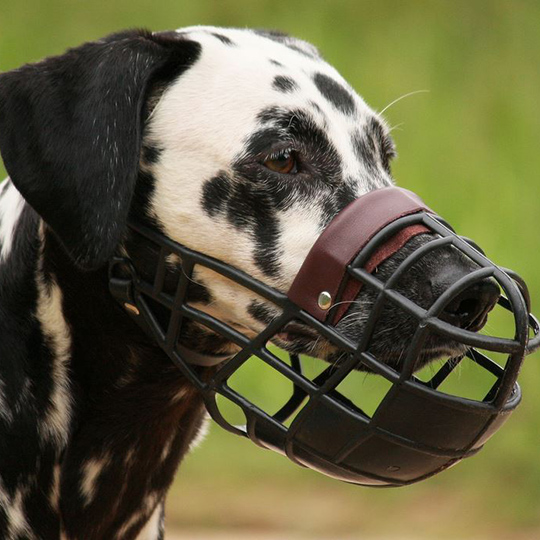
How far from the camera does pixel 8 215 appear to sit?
8.52 feet

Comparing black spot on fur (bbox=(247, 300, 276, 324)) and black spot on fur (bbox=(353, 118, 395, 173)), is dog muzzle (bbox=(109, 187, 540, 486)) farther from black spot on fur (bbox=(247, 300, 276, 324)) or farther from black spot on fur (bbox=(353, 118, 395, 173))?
black spot on fur (bbox=(353, 118, 395, 173))

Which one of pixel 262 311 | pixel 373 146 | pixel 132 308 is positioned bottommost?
pixel 132 308

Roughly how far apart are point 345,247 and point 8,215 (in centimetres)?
88

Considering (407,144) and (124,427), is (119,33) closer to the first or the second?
(124,427)

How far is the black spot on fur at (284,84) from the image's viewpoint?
7.91 ft

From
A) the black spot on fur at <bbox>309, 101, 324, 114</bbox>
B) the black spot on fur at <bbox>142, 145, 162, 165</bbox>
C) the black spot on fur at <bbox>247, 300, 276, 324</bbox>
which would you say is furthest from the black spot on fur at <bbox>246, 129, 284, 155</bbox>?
the black spot on fur at <bbox>247, 300, 276, 324</bbox>

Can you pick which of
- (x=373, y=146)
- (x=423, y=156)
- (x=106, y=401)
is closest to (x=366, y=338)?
(x=373, y=146)

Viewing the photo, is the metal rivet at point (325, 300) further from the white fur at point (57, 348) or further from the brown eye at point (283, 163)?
the white fur at point (57, 348)

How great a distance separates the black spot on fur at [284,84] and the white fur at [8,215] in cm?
66

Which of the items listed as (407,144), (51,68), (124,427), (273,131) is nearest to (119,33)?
(51,68)

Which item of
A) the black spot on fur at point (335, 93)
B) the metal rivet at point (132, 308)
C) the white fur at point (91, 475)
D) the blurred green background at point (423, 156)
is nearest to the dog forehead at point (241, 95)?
the black spot on fur at point (335, 93)

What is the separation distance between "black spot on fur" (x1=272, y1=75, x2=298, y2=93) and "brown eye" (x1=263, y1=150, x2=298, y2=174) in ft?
0.46

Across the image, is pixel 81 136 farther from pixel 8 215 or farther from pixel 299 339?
pixel 299 339

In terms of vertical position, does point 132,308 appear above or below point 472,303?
below
